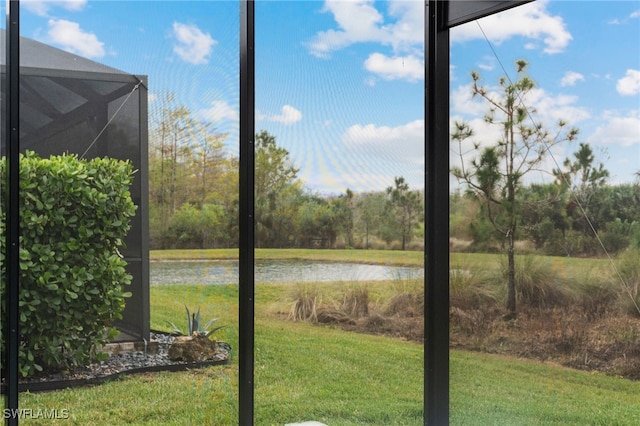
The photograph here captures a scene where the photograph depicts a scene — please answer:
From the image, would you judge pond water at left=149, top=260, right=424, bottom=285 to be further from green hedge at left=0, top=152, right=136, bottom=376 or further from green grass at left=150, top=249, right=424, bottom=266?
green hedge at left=0, top=152, right=136, bottom=376

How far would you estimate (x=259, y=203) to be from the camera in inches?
129

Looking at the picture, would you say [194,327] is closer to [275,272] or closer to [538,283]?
[275,272]

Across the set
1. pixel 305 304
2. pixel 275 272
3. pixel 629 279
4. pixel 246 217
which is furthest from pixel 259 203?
pixel 629 279

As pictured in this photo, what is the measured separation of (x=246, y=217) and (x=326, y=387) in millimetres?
974

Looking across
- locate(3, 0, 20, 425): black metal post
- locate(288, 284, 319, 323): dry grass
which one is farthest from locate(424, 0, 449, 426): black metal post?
locate(3, 0, 20, 425): black metal post

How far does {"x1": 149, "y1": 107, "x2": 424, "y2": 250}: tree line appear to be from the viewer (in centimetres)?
312

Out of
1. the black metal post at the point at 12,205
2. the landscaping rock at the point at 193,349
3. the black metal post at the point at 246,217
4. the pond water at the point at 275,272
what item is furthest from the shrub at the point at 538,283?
the black metal post at the point at 12,205

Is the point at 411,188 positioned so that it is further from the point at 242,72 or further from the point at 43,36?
the point at 43,36

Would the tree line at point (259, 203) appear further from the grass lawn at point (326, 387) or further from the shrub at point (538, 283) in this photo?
the shrub at point (538, 283)

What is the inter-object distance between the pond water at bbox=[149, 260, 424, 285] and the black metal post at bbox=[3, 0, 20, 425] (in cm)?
59

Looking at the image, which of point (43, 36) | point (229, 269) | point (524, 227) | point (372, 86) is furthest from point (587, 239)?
point (43, 36)

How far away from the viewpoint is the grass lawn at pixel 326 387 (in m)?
3.04

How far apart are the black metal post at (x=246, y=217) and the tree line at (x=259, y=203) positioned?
Answer: 5 cm

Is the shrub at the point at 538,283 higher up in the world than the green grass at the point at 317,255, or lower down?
lower down
